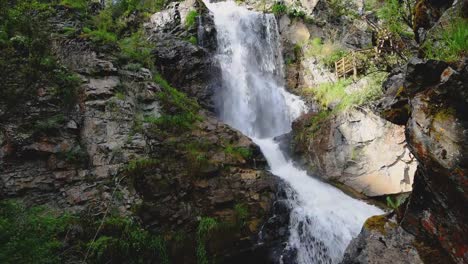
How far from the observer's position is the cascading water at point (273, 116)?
27.0 ft

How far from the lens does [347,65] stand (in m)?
14.8

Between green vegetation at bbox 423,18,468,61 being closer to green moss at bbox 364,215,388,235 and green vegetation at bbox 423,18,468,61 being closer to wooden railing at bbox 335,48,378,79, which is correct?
green moss at bbox 364,215,388,235

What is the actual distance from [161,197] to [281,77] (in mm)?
12111

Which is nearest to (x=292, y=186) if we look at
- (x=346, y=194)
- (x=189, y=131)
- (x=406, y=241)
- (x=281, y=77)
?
(x=346, y=194)

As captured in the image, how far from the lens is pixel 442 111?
368cm

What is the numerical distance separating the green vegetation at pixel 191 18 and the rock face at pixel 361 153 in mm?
9411

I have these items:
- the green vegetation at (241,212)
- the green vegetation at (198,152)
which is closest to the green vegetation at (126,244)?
the green vegetation at (241,212)

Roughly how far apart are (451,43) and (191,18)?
1550 centimetres

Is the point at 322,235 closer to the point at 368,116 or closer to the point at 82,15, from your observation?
the point at 368,116

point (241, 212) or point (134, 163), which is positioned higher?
point (134, 163)

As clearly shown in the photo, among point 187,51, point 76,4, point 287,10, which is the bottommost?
point 187,51

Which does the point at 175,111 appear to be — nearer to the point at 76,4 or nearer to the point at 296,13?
the point at 76,4

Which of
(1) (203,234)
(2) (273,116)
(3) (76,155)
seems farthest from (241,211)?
(2) (273,116)

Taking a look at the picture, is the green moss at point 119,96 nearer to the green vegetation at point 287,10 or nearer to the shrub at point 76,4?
the shrub at point 76,4
